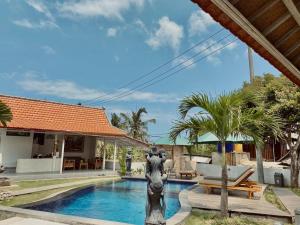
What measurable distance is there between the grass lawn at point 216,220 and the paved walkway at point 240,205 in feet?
1.49

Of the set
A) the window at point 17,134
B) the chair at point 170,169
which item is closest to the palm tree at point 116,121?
the chair at point 170,169

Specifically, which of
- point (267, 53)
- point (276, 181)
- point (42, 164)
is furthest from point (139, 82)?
point (267, 53)

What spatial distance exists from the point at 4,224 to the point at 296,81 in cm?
750

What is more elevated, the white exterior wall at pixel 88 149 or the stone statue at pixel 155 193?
the white exterior wall at pixel 88 149

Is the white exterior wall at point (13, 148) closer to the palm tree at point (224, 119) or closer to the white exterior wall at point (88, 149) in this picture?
the white exterior wall at point (88, 149)

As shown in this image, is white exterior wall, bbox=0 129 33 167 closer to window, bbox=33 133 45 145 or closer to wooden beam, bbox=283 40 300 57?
window, bbox=33 133 45 145

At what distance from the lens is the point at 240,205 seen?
29.4 feet

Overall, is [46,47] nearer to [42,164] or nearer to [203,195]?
[42,164]

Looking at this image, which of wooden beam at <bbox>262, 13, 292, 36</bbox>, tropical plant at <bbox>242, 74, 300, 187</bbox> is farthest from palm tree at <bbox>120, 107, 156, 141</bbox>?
wooden beam at <bbox>262, 13, 292, 36</bbox>

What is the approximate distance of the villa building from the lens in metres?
17.5

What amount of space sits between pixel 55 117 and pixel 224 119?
15.7 metres

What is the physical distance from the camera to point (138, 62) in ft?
249

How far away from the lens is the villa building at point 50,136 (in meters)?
17.5

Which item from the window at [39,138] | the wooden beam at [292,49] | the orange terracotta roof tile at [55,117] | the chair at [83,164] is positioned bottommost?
the chair at [83,164]
